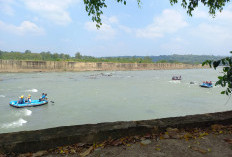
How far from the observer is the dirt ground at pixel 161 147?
252cm

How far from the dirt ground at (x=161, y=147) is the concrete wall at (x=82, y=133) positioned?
0.09 m

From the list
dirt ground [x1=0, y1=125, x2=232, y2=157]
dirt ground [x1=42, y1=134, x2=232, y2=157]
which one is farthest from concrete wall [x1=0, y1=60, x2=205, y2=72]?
dirt ground [x1=42, y1=134, x2=232, y2=157]

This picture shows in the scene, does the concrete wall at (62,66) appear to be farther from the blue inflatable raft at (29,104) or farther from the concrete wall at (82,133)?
the concrete wall at (82,133)

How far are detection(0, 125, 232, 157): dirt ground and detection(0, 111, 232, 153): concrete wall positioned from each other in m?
0.09

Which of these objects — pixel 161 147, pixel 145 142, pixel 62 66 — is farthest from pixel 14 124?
pixel 62 66

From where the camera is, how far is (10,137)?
8.94 feet

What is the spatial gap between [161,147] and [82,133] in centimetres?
122

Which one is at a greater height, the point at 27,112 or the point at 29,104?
the point at 29,104

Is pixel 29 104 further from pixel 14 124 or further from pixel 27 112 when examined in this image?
pixel 14 124

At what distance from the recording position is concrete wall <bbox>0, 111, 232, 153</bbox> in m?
2.60

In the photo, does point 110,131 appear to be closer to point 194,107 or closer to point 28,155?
point 28,155

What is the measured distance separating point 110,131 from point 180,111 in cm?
1690

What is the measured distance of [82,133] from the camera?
282 centimetres

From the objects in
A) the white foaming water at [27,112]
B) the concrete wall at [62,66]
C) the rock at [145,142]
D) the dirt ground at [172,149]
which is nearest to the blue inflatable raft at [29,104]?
the white foaming water at [27,112]
